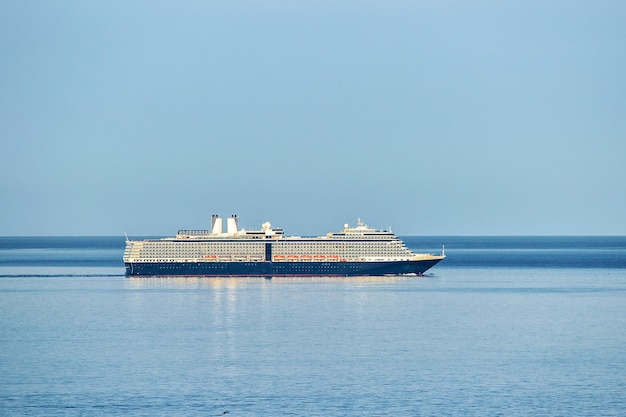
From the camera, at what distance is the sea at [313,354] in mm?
43344

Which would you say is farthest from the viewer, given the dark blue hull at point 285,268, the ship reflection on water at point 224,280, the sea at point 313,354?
the dark blue hull at point 285,268

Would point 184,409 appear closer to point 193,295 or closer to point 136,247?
point 193,295

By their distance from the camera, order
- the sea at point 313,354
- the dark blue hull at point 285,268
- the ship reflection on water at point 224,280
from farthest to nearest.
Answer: the dark blue hull at point 285,268 → the ship reflection on water at point 224,280 → the sea at point 313,354

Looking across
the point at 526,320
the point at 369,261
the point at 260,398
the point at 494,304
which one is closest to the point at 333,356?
the point at 260,398

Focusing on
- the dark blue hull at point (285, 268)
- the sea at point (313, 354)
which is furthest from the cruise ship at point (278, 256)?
the sea at point (313, 354)

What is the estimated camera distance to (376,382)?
47.3 metres

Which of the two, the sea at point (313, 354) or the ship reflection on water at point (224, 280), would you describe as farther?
the ship reflection on water at point (224, 280)

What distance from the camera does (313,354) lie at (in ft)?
179

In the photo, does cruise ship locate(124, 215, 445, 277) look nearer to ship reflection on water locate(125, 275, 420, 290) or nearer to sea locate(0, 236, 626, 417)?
ship reflection on water locate(125, 275, 420, 290)

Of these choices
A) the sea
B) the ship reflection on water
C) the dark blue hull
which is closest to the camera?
the sea

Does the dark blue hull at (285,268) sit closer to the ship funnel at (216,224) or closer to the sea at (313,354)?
the ship funnel at (216,224)

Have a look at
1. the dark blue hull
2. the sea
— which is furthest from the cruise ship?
the sea

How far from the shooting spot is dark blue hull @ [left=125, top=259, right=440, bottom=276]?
122 meters

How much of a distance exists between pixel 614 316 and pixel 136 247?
62.2m
